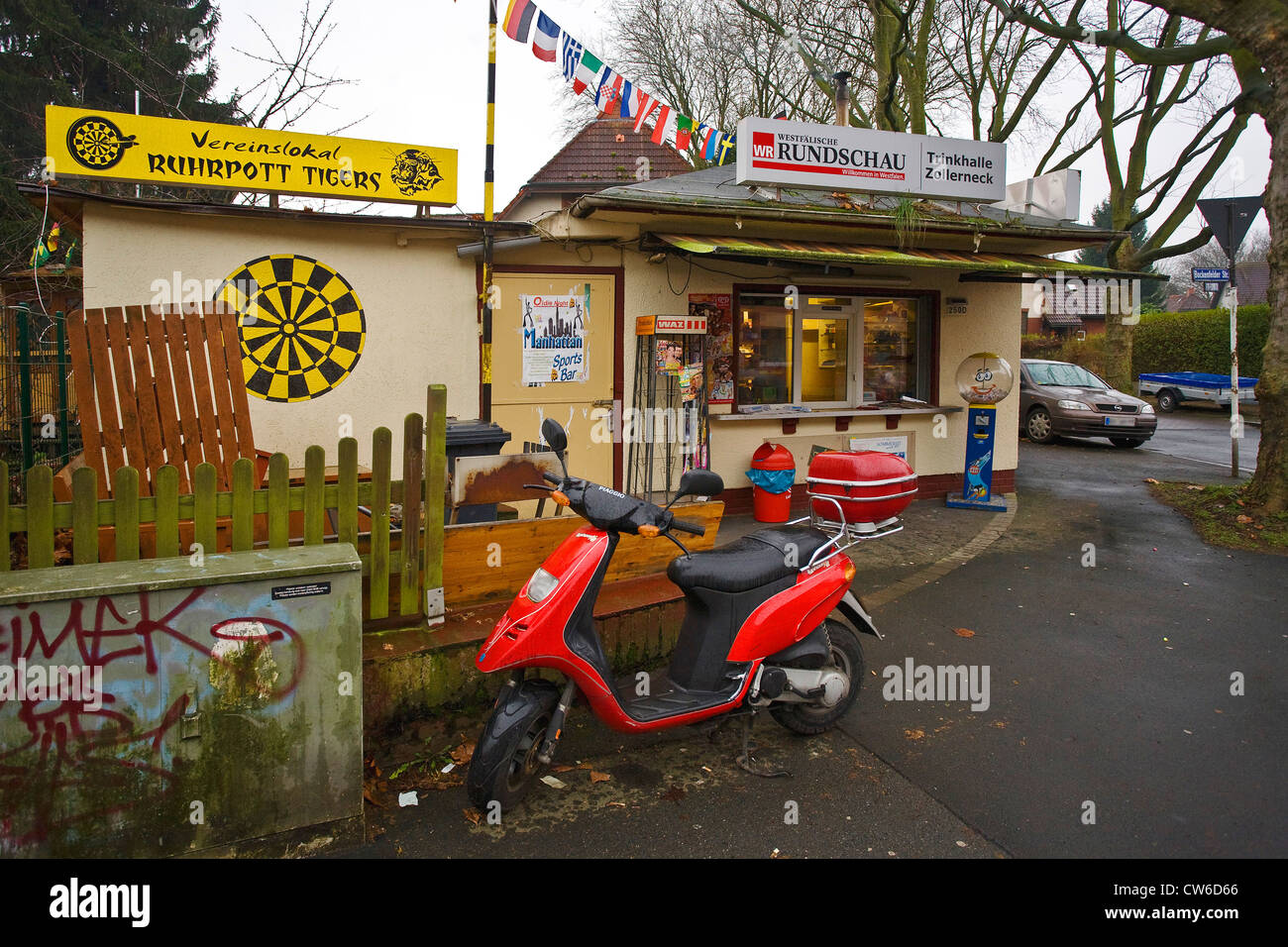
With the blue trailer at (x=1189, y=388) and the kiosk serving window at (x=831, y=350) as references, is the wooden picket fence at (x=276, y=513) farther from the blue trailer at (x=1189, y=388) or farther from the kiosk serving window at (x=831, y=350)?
the blue trailer at (x=1189, y=388)

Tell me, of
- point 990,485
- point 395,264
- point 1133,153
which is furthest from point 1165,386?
point 395,264

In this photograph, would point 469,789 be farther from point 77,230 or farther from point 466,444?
point 77,230

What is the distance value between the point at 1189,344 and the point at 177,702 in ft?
98.3

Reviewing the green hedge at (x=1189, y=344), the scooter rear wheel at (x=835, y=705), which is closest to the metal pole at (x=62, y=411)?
the scooter rear wheel at (x=835, y=705)

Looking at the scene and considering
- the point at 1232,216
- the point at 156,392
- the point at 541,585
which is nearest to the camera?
the point at 541,585

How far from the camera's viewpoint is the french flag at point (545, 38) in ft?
27.0

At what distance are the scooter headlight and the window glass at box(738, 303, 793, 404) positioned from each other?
20.4 ft

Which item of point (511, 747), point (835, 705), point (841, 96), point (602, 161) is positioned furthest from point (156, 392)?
point (602, 161)

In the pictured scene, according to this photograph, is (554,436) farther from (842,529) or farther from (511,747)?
(842,529)

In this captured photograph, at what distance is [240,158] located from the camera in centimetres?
671

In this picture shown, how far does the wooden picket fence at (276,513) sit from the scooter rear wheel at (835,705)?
1.91 meters

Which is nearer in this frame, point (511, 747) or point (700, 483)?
point (511, 747)

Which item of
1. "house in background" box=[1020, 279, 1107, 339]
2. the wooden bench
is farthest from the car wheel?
the wooden bench
